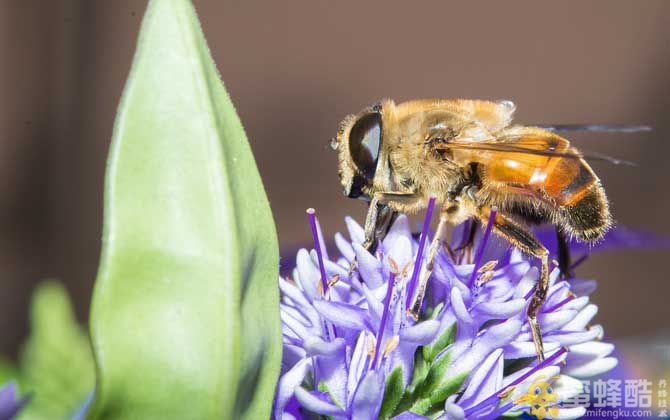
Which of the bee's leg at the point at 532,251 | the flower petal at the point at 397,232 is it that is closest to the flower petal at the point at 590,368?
the bee's leg at the point at 532,251

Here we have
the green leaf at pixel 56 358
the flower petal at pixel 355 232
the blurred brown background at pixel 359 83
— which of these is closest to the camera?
the flower petal at pixel 355 232

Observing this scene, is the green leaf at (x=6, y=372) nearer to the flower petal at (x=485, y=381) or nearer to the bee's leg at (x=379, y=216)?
the bee's leg at (x=379, y=216)

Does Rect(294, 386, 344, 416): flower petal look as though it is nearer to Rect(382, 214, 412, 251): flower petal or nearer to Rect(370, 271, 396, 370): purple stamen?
Rect(370, 271, 396, 370): purple stamen

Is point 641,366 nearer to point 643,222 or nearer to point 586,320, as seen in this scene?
point 586,320

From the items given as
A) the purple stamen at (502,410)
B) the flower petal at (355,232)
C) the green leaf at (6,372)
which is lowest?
the green leaf at (6,372)

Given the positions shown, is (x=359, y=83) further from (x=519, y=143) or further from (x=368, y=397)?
(x=368, y=397)

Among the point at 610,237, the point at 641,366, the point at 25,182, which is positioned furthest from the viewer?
the point at 25,182

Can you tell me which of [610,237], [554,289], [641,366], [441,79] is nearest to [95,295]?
[554,289]
